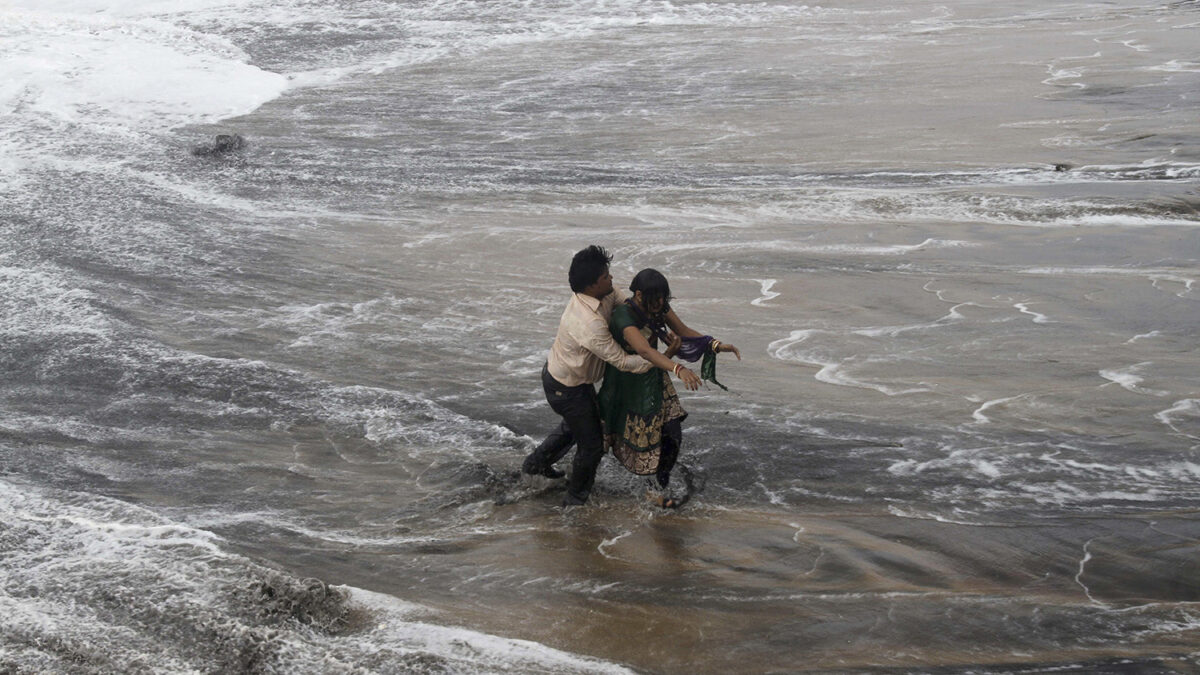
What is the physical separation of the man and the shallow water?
12.9 inches

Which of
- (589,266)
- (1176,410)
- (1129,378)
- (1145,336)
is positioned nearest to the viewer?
(589,266)

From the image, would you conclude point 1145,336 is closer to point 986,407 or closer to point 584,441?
point 986,407

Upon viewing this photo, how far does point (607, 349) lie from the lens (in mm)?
5285

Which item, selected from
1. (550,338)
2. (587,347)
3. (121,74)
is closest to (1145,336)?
(550,338)

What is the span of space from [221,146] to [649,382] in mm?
11831

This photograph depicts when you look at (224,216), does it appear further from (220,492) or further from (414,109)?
(220,492)

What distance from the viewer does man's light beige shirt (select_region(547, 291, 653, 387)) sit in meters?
5.29

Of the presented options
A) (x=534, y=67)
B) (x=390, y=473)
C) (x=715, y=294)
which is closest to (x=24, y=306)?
(x=390, y=473)

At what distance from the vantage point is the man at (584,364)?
5.28 metres

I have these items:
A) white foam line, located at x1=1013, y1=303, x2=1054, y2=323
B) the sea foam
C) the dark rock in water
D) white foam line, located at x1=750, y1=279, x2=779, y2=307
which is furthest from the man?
the sea foam

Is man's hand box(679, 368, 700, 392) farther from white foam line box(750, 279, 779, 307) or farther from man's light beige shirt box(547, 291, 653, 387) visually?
white foam line box(750, 279, 779, 307)

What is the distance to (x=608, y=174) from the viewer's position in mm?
13805

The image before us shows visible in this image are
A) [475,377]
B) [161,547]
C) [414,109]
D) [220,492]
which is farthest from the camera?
[414,109]

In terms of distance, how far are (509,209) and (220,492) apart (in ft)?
22.3
